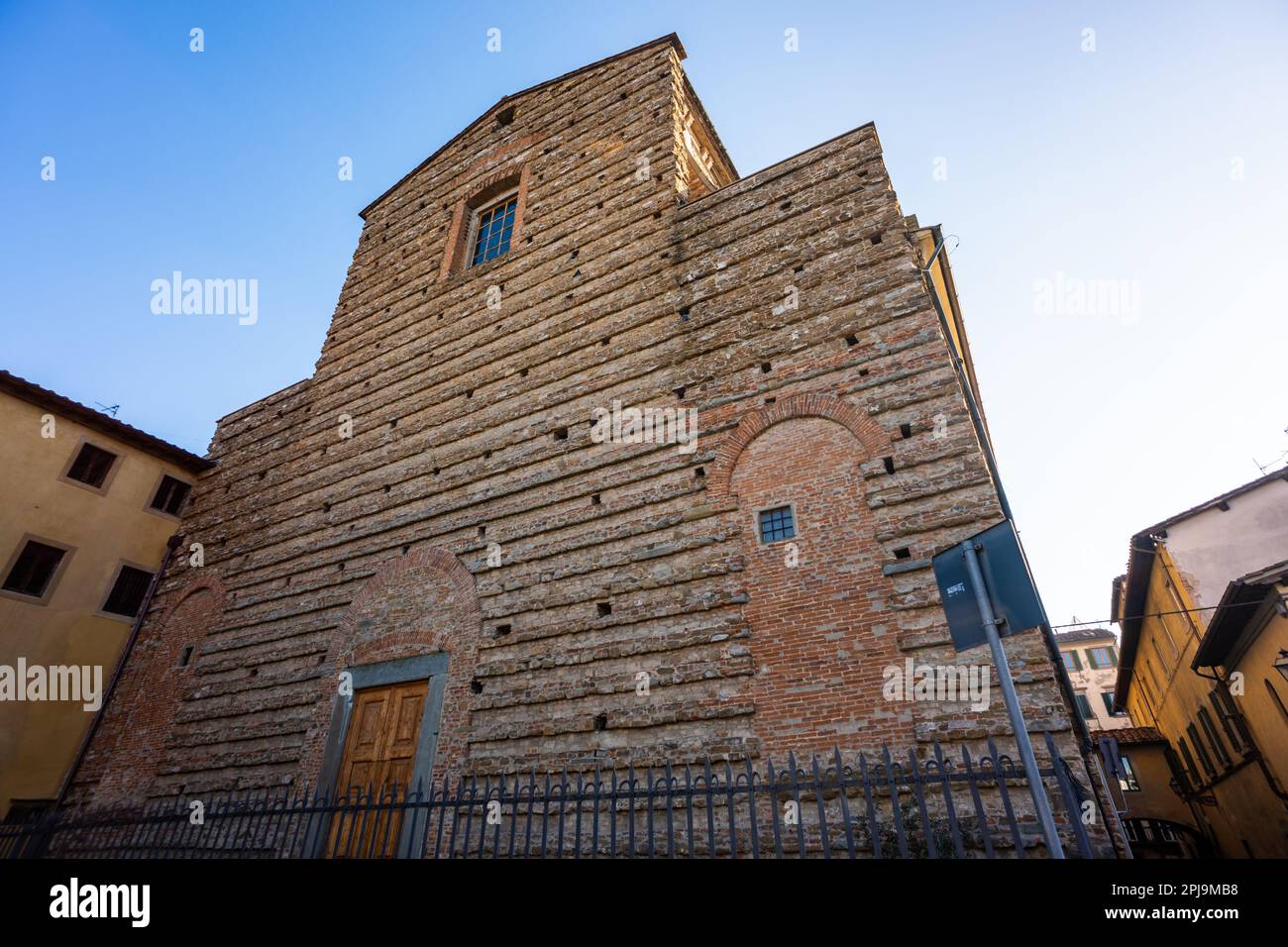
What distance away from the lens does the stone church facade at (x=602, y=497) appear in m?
6.25

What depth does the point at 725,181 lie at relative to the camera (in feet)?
46.2

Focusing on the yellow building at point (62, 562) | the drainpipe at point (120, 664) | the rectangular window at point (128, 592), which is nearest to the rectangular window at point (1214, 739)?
the drainpipe at point (120, 664)

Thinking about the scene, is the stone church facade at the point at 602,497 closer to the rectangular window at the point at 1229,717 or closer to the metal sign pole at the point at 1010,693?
the metal sign pole at the point at 1010,693

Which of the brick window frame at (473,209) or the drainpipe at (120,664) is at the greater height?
the brick window frame at (473,209)

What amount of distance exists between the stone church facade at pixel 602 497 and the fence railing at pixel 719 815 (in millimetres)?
358

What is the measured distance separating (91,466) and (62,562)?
2.12 m

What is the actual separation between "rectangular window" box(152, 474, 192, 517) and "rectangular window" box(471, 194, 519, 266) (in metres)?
8.08

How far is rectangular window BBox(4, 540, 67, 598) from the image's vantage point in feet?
37.5

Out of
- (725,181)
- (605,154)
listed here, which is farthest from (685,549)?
(725,181)

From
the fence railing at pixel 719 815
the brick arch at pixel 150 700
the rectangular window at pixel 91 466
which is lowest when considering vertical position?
the fence railing at pixel 719 815

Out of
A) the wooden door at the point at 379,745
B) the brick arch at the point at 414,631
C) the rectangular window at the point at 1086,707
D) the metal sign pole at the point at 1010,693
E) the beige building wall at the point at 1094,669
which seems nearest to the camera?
the metal sign pole at the point at 1010,693

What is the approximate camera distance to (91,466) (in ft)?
43.2

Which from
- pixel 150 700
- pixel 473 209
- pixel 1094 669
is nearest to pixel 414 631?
pixel 150 700

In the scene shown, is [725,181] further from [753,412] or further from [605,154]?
[753,412]
